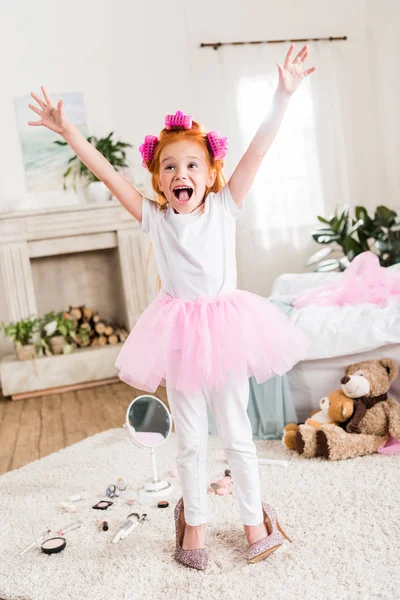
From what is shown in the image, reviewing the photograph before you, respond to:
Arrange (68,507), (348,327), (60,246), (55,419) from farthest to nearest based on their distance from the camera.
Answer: (60,246) < (55,419) < (348,327) < (68,507)

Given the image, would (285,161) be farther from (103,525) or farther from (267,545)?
(267,545)

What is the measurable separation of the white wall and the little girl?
3.19m

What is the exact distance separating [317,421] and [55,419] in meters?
1.61

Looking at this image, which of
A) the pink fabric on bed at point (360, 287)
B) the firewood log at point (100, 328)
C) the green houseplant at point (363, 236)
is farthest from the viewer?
the firewood log at point (100, 328)

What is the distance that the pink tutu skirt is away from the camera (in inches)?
66.2

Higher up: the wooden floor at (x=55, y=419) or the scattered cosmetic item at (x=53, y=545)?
the scattered cosmetic item at (x=53, y=545)

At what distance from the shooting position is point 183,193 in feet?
5.65

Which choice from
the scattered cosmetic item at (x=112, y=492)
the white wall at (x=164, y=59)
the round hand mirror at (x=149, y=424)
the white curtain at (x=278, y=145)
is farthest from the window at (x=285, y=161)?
the scattered cosmetic item at (x=112, y=492)

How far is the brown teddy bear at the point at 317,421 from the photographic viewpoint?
2.47 metres

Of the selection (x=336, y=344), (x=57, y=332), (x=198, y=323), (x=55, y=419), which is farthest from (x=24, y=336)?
(x=198, y=323)

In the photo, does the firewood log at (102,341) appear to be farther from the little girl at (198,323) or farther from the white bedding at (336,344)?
the little girl at (198,323)

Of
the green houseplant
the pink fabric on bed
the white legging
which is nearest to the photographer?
the white legging

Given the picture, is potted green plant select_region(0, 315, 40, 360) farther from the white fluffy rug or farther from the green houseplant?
the green houseplant

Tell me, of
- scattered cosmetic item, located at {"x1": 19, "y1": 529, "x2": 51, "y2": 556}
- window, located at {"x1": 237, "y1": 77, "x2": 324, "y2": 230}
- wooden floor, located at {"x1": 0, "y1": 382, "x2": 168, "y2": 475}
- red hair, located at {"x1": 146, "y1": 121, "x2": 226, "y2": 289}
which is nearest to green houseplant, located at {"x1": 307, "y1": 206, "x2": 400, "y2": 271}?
window, located at {"x1": 237, "y1": 77, "x2": 324, "y2": 230}
